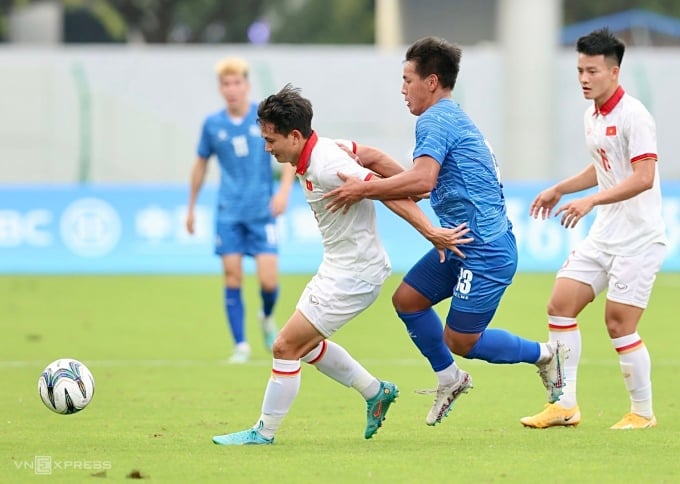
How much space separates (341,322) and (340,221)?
54 centimetres

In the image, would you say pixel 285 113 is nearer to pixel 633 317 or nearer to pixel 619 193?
pixel 619 193

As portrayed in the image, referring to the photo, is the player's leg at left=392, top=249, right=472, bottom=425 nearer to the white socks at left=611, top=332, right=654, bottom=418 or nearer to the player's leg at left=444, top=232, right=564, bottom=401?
the player's leg at left=444, top=232, right=564, bottom=401

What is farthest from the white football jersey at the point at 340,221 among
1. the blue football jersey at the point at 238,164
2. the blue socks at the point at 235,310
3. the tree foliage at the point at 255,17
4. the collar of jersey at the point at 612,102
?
the tree foliage at the point at 255,17

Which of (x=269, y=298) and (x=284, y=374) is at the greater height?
(x=284, y=374)

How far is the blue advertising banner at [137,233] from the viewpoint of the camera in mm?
18953

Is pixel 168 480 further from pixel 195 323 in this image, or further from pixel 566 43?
pixel 566 43

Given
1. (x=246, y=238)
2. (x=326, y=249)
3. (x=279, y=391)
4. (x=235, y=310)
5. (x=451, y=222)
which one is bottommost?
(x=235, y=310)

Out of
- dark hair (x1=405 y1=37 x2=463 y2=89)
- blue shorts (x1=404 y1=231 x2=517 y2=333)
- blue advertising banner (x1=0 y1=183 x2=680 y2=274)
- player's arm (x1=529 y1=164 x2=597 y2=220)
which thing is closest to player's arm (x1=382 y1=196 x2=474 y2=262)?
blue shorts (x1=404 y1=231 x2=517 y2=333)

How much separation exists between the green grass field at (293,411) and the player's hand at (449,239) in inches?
41.2

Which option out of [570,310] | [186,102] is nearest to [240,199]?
[570,310]

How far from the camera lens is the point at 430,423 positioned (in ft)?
26.1

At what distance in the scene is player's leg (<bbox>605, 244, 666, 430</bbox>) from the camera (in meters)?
8.27

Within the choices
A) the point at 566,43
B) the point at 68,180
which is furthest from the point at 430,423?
the point at 566,43

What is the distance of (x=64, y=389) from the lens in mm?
7844
